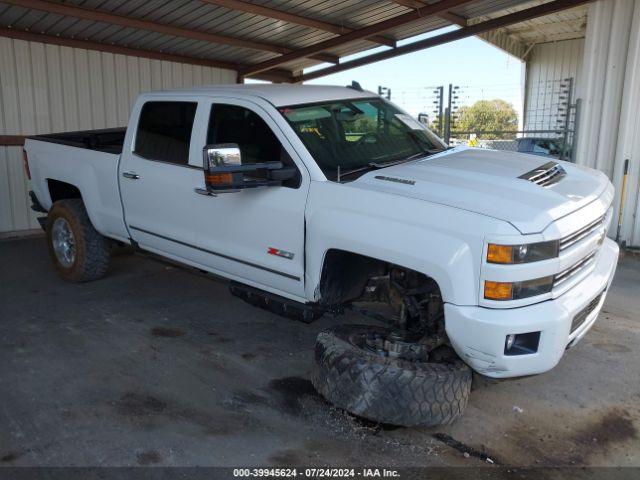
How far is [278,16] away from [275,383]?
5950 mm

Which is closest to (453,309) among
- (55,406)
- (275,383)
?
(275,383)

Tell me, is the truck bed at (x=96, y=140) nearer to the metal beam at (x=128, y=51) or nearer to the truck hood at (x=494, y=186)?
the metal beam at (x=128, y=51)

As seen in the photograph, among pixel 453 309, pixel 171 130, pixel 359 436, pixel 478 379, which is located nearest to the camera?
pixel 453 309

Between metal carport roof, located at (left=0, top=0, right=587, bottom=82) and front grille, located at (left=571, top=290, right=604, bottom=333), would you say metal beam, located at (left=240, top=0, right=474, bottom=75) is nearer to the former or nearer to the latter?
metal carport roof, located at (left=0, top=0, right=587, bottom=82)

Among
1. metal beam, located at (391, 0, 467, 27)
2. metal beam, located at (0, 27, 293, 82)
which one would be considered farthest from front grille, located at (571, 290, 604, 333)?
metal beam, located at (0, 27, 293, 82)

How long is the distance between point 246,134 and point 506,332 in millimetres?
2428

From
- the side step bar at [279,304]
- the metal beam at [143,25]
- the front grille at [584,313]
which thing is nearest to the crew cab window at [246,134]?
the side step bar at [279,304]

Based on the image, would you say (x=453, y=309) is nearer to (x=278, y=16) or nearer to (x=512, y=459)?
(x=512, y=459)

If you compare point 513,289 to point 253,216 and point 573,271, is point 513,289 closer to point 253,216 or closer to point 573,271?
point 573,271

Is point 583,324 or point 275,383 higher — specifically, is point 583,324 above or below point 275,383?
above

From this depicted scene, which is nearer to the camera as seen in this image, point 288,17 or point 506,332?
point 506,332

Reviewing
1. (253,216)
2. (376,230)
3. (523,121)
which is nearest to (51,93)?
(253,216)

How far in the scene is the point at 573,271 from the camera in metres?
3.36

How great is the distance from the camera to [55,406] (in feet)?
12.1
